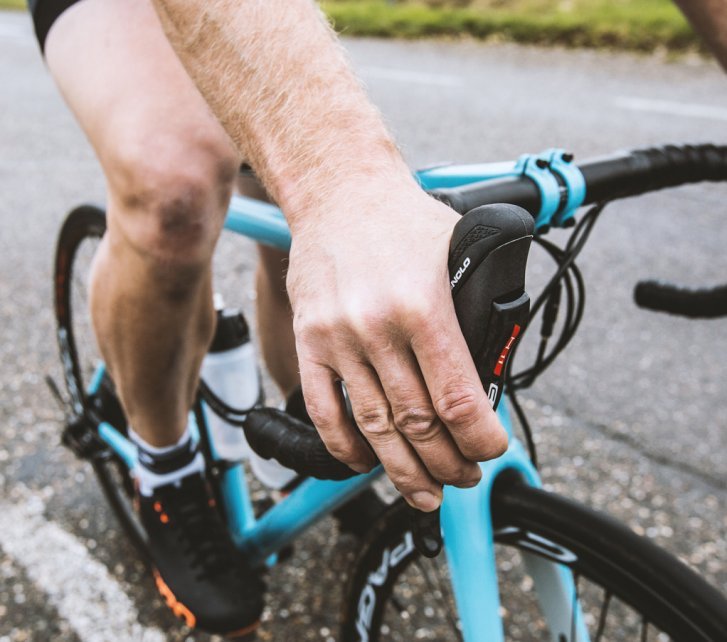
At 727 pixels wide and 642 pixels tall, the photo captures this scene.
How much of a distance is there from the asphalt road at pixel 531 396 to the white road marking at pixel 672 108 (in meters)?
0.02

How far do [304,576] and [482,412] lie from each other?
1464 mm

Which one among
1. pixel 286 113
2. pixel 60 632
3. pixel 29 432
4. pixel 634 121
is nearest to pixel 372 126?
pixel 286 113

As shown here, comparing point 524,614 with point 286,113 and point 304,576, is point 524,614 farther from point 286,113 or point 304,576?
point 286,113

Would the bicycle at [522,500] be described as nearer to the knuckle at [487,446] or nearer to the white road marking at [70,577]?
the knuckle at [487,446]

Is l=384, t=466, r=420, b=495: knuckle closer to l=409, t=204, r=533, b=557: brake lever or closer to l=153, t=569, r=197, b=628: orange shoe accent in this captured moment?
l=409, t=204, r=533, b=557: brake lever

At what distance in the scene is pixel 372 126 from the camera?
0.69 meters

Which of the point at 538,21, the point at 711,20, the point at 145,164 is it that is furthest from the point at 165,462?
the point at 538,21

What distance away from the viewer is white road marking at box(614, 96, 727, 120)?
5.46 m

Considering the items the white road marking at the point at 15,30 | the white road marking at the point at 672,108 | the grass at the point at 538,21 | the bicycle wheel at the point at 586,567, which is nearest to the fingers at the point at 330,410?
the bicycle wheel at the point at 586,567

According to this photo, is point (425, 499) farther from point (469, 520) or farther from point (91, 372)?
point (91, 372)

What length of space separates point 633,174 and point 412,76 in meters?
6.43

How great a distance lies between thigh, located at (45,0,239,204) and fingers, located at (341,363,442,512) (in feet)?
1.86

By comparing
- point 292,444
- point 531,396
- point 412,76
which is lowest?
point 412,76

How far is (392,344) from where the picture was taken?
57 cm
